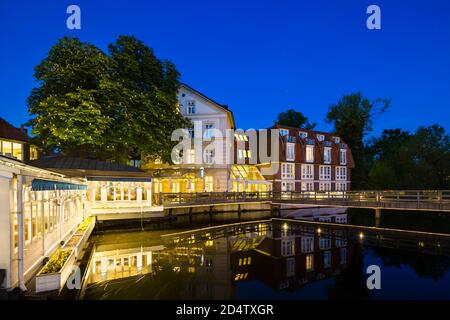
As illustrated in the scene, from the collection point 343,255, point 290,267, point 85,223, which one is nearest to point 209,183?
point 85,223

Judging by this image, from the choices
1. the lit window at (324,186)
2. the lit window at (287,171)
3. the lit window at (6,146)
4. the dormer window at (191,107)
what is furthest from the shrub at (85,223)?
the lit window at (324,186)

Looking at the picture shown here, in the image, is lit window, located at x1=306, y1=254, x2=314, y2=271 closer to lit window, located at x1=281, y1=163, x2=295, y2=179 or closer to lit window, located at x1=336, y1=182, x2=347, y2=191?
lit window, located at x1=281, y1=163, x2=295, y2=179

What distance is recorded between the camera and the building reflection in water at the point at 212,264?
381 inches

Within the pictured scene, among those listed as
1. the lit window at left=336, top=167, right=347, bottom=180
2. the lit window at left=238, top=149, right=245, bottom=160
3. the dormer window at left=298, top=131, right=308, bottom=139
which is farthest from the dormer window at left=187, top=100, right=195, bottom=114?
the lit window at left=336, top=167, right=347, bottom=180

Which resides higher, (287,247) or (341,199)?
(341,199)

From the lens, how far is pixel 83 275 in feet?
35.2

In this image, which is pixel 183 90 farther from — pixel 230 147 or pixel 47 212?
pixel 47 212

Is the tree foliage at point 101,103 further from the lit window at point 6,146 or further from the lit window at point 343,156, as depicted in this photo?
the lit window at point 343,156

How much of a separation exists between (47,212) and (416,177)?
4458 cm

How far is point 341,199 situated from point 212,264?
17587mm

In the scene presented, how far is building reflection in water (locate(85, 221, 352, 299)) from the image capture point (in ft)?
31.8

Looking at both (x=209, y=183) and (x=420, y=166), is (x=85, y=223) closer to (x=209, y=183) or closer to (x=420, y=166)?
(x=209, y=183)

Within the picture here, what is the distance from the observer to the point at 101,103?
869 inches
